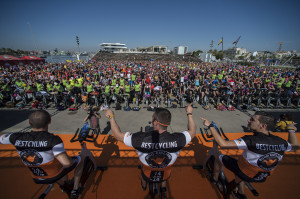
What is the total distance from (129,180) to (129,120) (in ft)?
A: 18.2

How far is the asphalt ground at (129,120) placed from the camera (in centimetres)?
741

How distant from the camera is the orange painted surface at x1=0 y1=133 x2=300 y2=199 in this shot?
2768mm

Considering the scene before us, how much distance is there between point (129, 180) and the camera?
120 inches

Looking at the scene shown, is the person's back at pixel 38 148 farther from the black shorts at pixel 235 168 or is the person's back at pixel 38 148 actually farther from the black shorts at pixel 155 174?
the black shorts at pixel 235 168

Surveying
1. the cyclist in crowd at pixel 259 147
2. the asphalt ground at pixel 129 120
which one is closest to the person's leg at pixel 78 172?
the cyclist in crowd at pixel 259 147

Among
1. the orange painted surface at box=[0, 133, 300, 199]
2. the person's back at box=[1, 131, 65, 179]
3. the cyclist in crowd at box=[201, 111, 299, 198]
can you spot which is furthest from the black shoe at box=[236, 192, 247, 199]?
the person's back at box=[1, 131, 65, 179]

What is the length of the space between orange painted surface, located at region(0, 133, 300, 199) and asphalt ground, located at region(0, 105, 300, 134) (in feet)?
11.3

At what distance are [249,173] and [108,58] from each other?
220ft

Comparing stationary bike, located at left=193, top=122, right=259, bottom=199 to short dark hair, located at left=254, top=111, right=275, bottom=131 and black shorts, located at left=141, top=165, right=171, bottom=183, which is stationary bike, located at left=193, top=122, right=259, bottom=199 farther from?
black shorts, located at left=141, top=165, right=171, bottom=183

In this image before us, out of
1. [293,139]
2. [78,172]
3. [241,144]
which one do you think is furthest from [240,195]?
[78,172]

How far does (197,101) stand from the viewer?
12258mm

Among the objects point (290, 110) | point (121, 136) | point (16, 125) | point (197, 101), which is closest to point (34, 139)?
point (121, 136)

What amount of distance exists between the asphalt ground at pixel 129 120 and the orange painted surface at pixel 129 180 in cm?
344

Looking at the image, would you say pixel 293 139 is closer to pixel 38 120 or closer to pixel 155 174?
pixel 155 174
